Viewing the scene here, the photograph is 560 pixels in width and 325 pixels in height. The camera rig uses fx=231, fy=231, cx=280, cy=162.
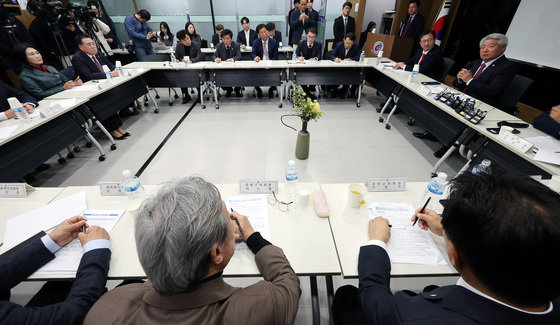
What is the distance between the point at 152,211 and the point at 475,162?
8.84 ft

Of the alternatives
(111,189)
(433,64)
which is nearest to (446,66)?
(433,64)

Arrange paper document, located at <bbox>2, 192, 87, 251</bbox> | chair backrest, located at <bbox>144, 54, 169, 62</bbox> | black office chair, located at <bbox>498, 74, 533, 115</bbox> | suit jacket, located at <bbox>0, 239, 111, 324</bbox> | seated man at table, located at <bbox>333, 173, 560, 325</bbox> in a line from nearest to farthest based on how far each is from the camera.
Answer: seated man at table, located at <bbox>333, 173, 560, 325</bbox> < suit jacket, located at <bbox>0, 239, 111, 324</bbox> < paper document, located at <bbox>2, 192, 87, 251</bbox> < black office chair, located at <bbox>498, 74, 533, 115</bbox> < chair backrest, located at <bbox>144, 54, 169, 62</bbox>

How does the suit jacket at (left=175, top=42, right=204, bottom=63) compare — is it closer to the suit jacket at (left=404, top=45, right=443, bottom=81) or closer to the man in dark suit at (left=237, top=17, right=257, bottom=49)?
the man in dark suit at (left=237, top=17, right=257, bottom=49)

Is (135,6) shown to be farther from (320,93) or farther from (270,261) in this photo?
(270,261)

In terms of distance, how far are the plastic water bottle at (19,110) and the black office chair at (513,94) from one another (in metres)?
5.02

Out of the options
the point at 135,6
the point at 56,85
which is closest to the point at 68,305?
the point at 56,85

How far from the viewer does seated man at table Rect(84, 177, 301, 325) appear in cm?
58

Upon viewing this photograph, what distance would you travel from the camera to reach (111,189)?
1337 millimetres

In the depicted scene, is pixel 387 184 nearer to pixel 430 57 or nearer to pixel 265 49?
pixel 430 57

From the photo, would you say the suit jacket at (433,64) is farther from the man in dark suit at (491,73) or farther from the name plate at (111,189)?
the name plate at (111,189)

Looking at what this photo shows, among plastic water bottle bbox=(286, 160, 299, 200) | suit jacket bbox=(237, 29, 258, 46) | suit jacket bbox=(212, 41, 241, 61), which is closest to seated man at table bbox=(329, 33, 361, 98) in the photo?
suit jacket bbox=(212, 41, 241, 61)

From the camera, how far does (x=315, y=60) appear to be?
457cm

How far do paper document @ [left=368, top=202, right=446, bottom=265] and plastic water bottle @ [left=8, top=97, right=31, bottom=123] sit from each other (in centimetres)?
305

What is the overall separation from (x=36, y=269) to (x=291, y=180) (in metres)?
1.16
